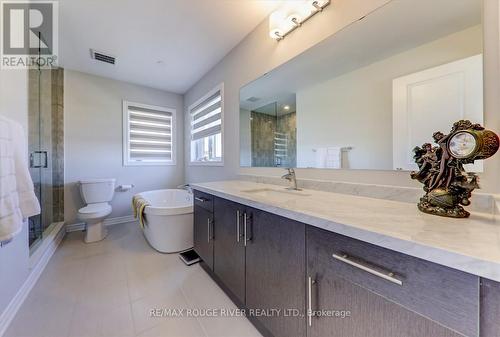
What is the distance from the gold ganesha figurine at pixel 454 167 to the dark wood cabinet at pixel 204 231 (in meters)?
1.40

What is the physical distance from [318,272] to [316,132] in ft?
3.39

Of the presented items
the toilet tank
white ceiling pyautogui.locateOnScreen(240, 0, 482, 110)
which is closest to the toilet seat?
the toilet tank

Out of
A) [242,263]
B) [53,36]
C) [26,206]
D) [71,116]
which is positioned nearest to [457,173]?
[242,263]

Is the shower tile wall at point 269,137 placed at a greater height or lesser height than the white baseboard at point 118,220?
greater

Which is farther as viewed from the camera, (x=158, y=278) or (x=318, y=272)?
(x=158, y=278)

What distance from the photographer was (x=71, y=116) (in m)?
2.94

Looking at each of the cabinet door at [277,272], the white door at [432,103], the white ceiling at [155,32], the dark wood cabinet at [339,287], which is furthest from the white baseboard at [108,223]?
the white door at [432,103]

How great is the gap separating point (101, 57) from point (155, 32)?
1048 millimetres

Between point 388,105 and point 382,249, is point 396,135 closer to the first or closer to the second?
point 388,105

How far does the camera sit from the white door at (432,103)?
2.85 feet

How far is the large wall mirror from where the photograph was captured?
35.4 inches

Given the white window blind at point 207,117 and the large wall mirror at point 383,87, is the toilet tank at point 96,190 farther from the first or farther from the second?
the large wall mirror at point 383,87

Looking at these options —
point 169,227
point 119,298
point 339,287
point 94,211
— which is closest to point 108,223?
point 94,211

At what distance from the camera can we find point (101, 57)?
2.57m
